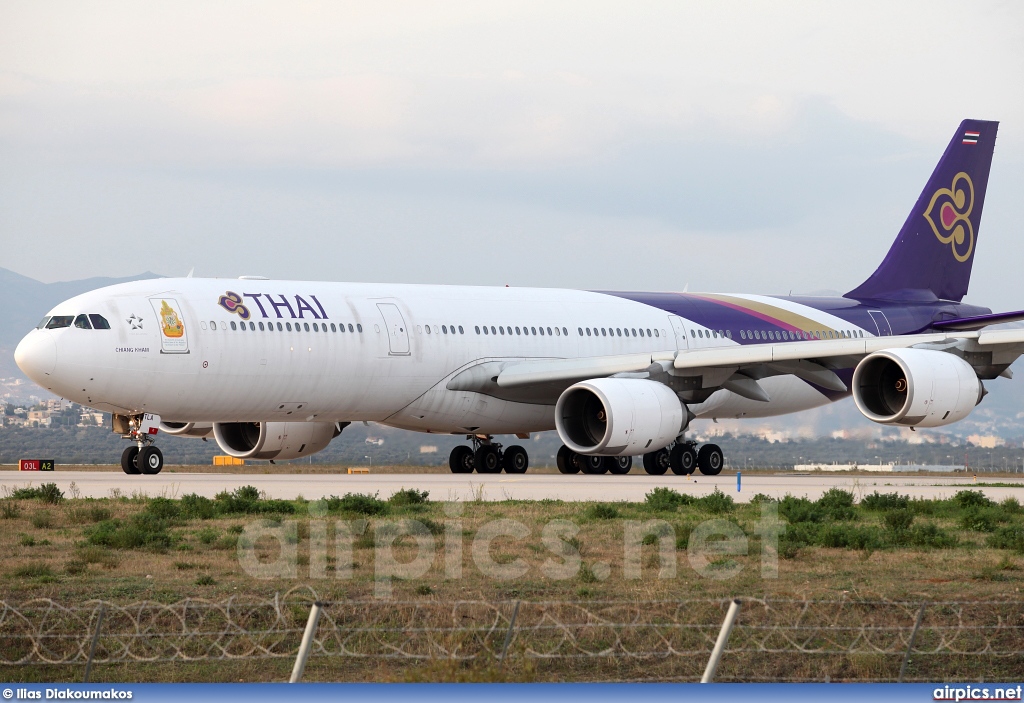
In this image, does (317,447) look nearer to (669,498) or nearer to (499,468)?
(499,468)

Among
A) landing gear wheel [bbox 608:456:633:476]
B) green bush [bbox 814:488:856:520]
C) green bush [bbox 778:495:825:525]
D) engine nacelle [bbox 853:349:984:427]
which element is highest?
engine nacelle [bbox 853:349:984:427]

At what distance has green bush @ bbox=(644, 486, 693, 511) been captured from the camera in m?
20.3

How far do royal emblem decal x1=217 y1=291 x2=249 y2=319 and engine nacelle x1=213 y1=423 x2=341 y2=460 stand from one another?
4334 millimetres

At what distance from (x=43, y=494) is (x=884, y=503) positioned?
13115mm

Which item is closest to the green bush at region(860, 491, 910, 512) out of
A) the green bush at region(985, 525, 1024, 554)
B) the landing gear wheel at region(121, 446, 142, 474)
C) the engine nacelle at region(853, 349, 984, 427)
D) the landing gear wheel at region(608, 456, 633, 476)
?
the green bush at region(985, 525, 1024, 554)

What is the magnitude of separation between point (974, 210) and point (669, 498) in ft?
74.8

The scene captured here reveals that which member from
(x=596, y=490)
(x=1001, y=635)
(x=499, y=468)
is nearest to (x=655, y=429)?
(x=596, y=490)

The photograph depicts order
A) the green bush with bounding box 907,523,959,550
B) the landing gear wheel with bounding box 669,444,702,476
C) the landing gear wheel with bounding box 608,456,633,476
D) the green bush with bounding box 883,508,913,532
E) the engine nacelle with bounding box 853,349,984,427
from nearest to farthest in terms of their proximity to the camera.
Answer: the green bush with bounding box 907,523,959,550, the green bush with bounding box 883,508,913,532, the engine nacelle with bounding box 853,349,984,427, the landing gear wheel with bounding box 669,444,702,476, the landing gear wheel with bounding box 608,456,633,476

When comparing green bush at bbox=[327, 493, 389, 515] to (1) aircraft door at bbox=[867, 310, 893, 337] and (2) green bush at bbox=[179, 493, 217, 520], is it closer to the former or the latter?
(2) green bush at bbox=[179, 493, 217, 520]

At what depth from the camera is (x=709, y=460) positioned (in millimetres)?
32219

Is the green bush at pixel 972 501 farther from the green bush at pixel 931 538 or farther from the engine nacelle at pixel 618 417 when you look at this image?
the engine nacelle at pixel 618 417

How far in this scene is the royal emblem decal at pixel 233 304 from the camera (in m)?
26.9

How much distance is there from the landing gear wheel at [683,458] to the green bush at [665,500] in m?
9.30

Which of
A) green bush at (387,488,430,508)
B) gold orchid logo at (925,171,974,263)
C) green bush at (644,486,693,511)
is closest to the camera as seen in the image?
green bush at (644,486,693,511)
